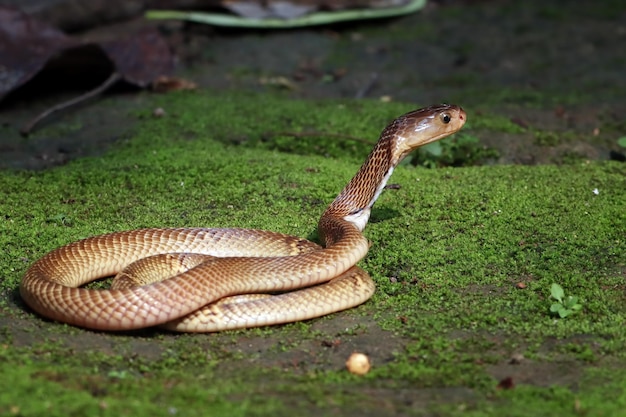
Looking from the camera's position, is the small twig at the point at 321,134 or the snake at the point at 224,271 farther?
the small twig at the point at 321,134

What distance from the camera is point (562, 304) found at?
5441mm

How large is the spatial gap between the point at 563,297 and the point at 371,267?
1394 millimetres

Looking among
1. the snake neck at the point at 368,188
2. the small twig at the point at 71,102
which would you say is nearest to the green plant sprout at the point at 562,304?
the snake neck at the point at 368,188

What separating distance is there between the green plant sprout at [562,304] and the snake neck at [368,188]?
5.23 ft

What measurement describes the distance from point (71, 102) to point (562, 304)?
620 cm

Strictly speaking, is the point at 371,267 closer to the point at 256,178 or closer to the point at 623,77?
the point at 256,178

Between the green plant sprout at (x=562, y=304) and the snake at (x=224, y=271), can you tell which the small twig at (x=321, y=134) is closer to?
the snake at (x=224, y=271)

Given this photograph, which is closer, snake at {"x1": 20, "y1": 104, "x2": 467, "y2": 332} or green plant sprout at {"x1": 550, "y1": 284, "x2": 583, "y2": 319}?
snake at {"x1": 20, "y1": 104, "x2": 467, "y2": 332}

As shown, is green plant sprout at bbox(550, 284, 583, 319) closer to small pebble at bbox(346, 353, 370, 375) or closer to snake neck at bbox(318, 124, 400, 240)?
small pebble at bbox(346, 353, 370, 375)

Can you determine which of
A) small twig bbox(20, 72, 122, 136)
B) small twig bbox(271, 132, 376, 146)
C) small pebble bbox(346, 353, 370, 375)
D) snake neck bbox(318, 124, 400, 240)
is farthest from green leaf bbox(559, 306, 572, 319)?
small twig bbox(20, 72, 122, 136)

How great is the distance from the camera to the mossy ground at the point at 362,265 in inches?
171

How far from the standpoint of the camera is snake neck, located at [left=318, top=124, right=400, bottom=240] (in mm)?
6461

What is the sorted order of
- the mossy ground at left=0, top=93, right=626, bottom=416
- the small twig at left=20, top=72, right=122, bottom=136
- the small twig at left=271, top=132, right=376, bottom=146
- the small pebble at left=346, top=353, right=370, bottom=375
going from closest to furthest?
1. the mossy ground at left=0, top=93, right=626, bottom=416
2. the small pebble at left=346, top=353, right=370, bottom=375
3. the small twig at left=271, top=132, right=376, bottom=146
4. the small twig at left=20, top=72, right=122, bottom=136

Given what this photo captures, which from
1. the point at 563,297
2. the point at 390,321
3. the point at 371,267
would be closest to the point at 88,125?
the point at 371,267
